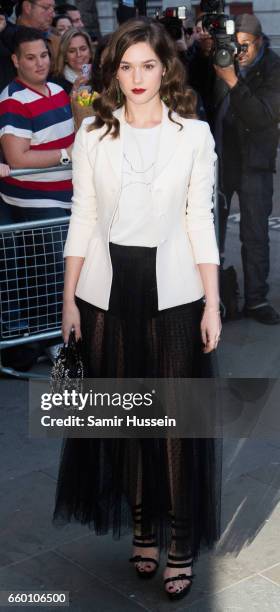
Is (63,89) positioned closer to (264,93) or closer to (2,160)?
(2,160)

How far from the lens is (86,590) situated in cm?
383

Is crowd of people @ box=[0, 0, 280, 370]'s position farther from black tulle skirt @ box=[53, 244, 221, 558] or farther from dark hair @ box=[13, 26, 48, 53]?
black tulle skirt @ box=[53, 244, 221, 558]

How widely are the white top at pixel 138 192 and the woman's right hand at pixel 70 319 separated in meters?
0.33

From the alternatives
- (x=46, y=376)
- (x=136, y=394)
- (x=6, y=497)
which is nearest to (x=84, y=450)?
(x=136, y=394)

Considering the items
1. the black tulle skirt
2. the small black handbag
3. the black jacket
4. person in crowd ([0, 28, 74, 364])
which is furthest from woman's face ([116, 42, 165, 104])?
the black jacket

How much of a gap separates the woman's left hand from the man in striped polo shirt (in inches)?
106

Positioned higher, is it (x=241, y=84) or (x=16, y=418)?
(x=241, y=84)

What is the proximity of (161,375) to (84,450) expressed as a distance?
41 centimetres

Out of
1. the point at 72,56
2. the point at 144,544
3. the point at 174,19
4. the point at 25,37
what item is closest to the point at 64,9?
the point at 72,56

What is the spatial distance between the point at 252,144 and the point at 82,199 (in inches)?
139

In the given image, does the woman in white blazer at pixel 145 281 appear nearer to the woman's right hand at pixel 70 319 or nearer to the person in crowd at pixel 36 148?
the woman's right hand at pixel 70 319

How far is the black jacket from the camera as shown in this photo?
6.78 metres

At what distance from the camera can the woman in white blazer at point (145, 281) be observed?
11.8 ft

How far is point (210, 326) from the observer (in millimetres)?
3730
